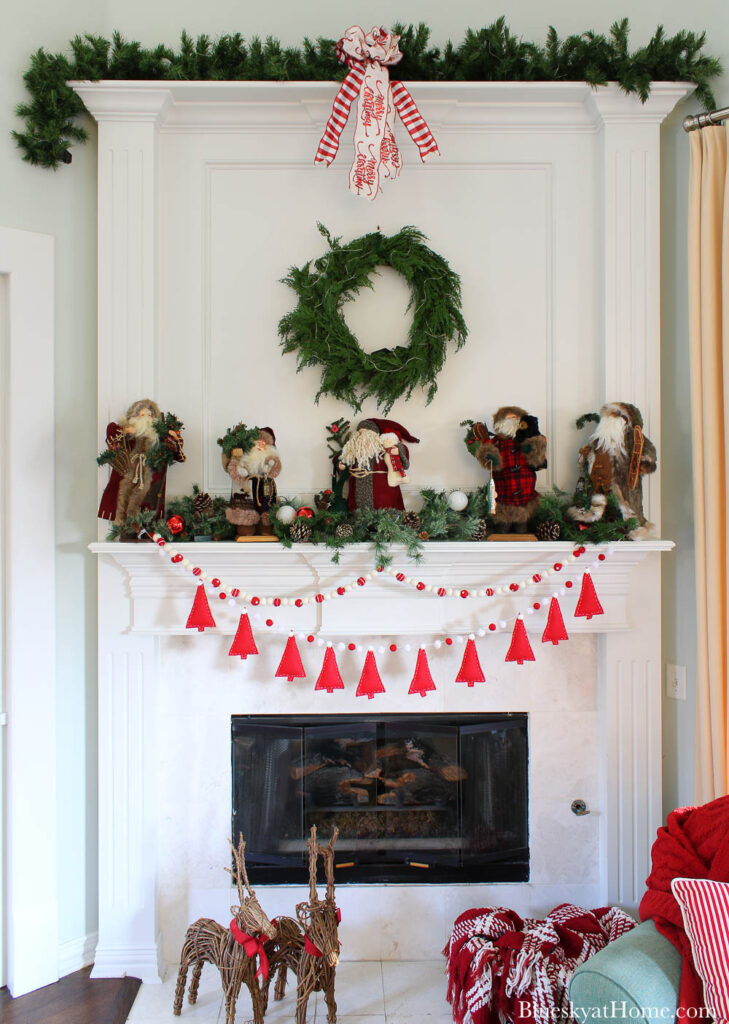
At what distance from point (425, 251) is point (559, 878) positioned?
6.87 ft

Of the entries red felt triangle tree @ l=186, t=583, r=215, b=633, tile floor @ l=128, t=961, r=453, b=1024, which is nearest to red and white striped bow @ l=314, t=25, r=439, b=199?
red felt triangle tree @ l=186, t=583, r=215, b=633

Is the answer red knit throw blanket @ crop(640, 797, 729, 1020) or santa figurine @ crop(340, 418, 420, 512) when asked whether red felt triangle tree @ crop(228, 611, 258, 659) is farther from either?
red knit throw blanket @ crop(640, 797, 729, 1020)

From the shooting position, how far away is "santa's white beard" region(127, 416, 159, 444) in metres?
2.12

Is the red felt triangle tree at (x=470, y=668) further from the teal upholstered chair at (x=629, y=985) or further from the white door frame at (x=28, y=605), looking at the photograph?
the white door frame at (x=28, y=605)

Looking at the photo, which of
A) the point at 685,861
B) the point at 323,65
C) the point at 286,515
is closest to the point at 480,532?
the point at 286,515

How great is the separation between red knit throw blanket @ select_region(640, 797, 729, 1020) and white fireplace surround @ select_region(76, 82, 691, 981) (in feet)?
1.75

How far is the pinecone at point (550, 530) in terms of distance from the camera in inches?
84.8

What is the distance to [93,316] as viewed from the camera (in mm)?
2303

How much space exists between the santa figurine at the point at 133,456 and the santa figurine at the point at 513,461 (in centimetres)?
96

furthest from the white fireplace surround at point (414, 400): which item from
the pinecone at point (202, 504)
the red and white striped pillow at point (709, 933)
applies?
the red and white striped pillow at point (709, 933)

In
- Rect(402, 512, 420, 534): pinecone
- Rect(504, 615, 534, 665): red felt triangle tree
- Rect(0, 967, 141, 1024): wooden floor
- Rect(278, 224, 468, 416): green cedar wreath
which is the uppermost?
Rect(278, 224, 468, 416): green cedar wreath

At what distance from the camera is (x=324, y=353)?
7.40 ft

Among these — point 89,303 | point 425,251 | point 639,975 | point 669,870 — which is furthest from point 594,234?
point 639,975

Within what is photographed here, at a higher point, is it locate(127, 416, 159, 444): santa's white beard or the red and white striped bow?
the red and white striped bow
